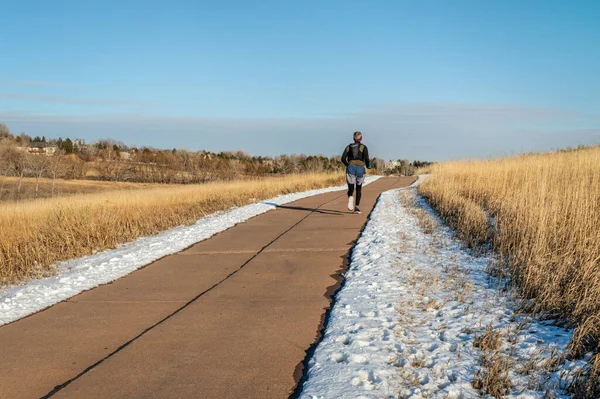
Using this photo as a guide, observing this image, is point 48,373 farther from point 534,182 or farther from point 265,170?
point 265,170

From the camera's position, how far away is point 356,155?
1408cm

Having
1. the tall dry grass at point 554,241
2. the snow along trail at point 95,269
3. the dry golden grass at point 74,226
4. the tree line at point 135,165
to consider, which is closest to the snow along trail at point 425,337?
the tall dry grass at point 554,241

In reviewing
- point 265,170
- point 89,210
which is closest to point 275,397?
point 89,210

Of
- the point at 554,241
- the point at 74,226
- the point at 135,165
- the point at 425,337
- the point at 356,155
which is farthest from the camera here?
the point at 135,165

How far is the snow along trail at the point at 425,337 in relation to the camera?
3.96 m

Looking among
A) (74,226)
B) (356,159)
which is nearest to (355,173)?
(356,159)

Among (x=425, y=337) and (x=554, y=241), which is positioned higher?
(x=554, y=241)

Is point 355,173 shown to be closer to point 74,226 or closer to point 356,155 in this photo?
point 356,155

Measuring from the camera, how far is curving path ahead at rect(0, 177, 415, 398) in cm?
426

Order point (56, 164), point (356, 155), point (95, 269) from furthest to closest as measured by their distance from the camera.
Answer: point (56, 164)
point (356, 155)
point (95, 269)

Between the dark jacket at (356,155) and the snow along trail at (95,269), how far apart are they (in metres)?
3.56

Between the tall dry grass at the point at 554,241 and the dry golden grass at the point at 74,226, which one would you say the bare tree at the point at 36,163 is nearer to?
the dry golden grass at the point at 74,226

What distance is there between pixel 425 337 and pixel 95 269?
19.3 ft

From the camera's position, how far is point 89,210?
1273 cm
